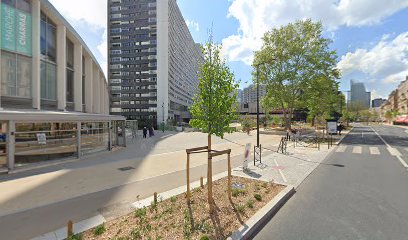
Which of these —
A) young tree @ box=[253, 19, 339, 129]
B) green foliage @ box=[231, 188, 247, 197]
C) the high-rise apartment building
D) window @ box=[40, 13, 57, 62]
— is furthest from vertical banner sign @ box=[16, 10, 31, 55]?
the high-rise apartment building

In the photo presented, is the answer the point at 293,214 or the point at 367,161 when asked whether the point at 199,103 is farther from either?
the point at 367,161

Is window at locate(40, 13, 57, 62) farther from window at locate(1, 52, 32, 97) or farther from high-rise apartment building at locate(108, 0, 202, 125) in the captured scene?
high-rise apartment building at locate(108, 0, 202, 125)

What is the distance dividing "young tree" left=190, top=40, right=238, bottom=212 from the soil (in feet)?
5.31

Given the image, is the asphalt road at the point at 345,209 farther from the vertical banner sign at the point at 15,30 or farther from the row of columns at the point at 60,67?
the vertical banner sign at the point at 15,30

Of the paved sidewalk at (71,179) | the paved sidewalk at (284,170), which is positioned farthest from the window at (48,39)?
the paved sidewalk at (284,170)

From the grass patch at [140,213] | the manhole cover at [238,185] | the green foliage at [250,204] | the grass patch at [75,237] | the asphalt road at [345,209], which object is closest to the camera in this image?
the grass patch at [75,237]

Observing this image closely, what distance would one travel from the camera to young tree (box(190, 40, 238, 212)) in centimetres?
597

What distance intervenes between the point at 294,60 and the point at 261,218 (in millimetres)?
34204

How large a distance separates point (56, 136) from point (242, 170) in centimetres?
1117

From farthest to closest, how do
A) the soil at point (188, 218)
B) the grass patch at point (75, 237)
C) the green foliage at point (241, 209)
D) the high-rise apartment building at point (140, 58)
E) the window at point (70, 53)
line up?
the high-rise apartment building at point (140, 58) → the window at point (70, 53) → the green foliage at point (241, 209) → the soil at point (188, 218) → the grass patch at point (75, 237)

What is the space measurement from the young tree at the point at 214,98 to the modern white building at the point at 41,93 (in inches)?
380

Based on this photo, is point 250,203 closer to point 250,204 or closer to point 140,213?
point 250,204

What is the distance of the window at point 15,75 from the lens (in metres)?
14.6

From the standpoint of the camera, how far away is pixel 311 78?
32.6m
